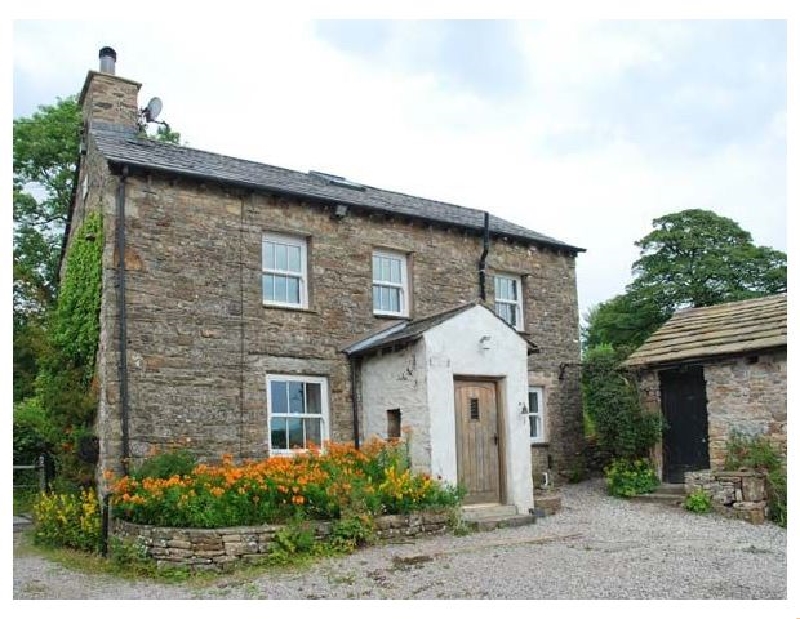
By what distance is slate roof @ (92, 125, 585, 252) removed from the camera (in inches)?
549

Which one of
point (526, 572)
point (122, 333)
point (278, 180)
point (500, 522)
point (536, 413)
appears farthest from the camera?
point (536, 413)

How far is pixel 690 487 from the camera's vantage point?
14.9m

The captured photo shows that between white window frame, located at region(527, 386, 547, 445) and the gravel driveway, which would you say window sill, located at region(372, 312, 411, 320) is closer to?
white window frame, located at region(527, 386, 547, 445)

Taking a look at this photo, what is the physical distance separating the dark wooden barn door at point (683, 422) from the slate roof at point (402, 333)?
3387 mm

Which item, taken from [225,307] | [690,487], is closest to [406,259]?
[225,307]

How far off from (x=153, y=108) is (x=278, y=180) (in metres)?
2.97

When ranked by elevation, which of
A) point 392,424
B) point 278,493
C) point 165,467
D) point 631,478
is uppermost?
point 392,424

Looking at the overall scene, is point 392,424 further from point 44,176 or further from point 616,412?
point 44,176

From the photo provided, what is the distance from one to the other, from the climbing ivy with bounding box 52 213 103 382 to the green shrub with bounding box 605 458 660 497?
1052 centimetres

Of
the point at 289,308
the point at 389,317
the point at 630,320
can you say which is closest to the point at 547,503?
the point at 389,317

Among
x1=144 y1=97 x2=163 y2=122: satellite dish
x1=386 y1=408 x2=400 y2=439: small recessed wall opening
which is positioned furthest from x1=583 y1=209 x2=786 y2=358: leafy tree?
x1=144 y1=97 x2=163 y2=122: satellite dish

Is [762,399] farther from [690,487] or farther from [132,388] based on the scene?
[132,388]

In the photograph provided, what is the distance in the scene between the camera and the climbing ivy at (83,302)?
13.6 metres

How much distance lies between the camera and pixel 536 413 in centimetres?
1853
